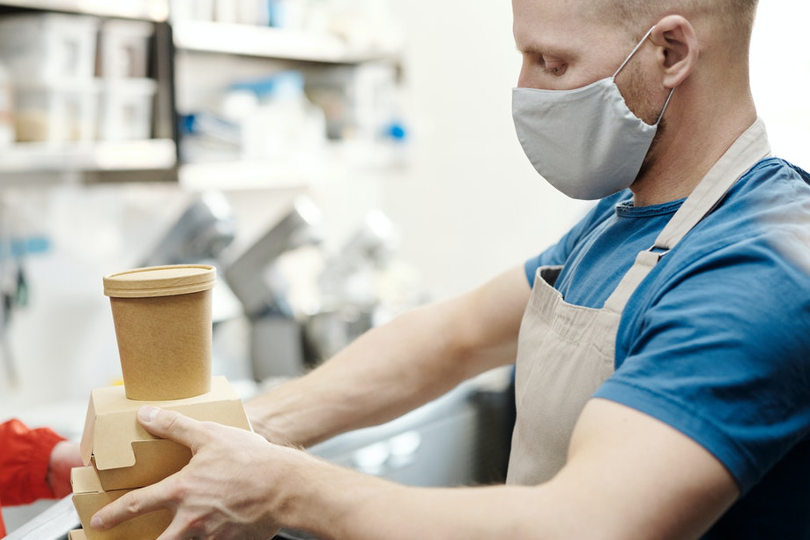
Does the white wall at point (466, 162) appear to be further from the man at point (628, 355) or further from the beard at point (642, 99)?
the beard at point (642, 99)

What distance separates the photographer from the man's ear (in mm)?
1045

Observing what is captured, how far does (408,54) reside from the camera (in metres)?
3.49

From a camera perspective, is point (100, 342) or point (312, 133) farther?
point (312, 133)

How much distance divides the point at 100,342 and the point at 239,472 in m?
1.87

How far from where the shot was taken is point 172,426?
0.98m

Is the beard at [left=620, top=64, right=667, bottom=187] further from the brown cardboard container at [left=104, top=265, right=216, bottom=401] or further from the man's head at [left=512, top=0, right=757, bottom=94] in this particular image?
the brown cardboard container at [left=104, top=265, right=216, bottom=401]

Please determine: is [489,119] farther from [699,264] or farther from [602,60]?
[699,264]

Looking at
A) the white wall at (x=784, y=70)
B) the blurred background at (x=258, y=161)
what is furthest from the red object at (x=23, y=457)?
the white wall at (x=784, y=70)

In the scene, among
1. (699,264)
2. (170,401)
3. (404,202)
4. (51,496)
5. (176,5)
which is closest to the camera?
(699,264)

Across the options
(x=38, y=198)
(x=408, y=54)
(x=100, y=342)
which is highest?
(x=408, y=54)

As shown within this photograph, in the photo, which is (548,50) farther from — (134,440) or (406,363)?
(134,440)

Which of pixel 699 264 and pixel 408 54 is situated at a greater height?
pixel 408 54

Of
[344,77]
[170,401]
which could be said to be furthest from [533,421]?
[344,77]

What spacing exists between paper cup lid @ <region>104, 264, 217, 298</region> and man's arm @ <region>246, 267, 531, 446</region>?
0.36 m
